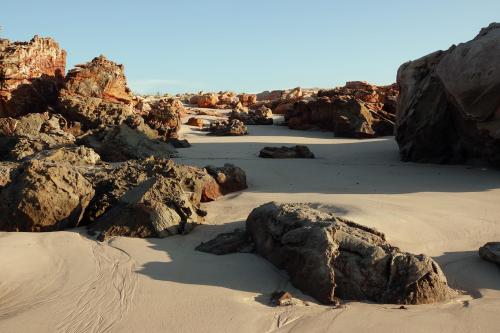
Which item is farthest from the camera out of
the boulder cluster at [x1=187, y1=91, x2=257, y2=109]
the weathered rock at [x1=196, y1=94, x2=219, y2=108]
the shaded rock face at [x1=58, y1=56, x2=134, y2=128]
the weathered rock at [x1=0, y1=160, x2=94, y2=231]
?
the weathered rock at [x1=196, y1=94, x2=219, y2=108]

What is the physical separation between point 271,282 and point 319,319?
2.01ft

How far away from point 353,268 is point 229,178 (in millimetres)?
3457

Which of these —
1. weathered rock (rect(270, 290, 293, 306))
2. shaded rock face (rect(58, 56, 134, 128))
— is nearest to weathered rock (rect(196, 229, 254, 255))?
weathered rock (rect(270, 290, 293, 306))

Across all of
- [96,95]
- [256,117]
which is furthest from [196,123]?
[96,95]

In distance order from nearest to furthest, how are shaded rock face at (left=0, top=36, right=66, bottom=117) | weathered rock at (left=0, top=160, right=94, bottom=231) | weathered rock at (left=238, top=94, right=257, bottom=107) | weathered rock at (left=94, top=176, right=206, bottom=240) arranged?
weathered rock at (left=94, top=176, right=206, bottom=240)
weathered rock at (left=0, top=160, right=94, bottom=231)
shaded rock face at (left=0, top=36, right=66, bottom=117)
weathered rock at (left=238, top=94, right=257, bottom=107)

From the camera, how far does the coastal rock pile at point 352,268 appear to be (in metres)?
3.22

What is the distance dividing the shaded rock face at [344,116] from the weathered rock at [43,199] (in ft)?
30.9

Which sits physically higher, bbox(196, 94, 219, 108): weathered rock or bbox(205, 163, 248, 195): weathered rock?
bbox(196, 94, 219, 108): weathered rock

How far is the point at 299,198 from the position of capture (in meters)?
5.84

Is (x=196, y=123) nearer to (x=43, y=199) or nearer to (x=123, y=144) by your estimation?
(x=123, y=144)

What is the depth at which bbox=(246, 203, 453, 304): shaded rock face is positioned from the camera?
A: 3.22 metres

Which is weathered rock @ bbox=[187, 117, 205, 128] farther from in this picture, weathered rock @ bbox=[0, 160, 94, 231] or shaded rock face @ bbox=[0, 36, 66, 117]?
weathered rock @ bbox=[0, 160, 94, 231]

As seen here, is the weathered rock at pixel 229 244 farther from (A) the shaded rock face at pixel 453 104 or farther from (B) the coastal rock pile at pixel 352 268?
(A) the shaded rock face at pixel 453 104

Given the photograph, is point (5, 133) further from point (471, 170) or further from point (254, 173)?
point (471, 170)
